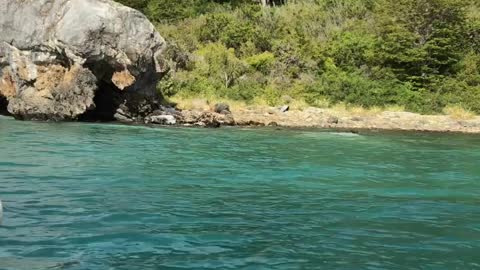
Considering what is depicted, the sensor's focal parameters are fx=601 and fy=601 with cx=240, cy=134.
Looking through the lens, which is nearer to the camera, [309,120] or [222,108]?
[222,108]

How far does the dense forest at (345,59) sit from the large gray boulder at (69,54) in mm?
5609

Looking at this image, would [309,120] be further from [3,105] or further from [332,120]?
[3,105]

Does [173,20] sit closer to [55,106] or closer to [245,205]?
[55,106]

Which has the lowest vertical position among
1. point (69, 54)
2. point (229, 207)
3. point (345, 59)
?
point (229, 207)

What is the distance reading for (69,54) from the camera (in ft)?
73.3

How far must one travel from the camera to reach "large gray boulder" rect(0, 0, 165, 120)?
2225 cm

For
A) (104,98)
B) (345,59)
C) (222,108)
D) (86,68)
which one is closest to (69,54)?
(86,68)

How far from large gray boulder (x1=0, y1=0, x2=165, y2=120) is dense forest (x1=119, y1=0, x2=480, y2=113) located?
5.61 m

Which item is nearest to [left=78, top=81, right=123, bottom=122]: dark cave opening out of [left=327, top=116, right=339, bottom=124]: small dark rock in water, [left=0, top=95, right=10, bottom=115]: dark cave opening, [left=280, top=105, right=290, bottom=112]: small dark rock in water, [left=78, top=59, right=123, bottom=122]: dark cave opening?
[left=78, top=59, right=123, bottom=122]: dark cave opening

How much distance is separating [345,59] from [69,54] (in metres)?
16.7

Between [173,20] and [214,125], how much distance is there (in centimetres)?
1995

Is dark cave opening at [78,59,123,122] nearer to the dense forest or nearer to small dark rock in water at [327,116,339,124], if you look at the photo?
the dense forest

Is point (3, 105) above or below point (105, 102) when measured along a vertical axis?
below

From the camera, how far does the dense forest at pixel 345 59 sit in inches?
1171
